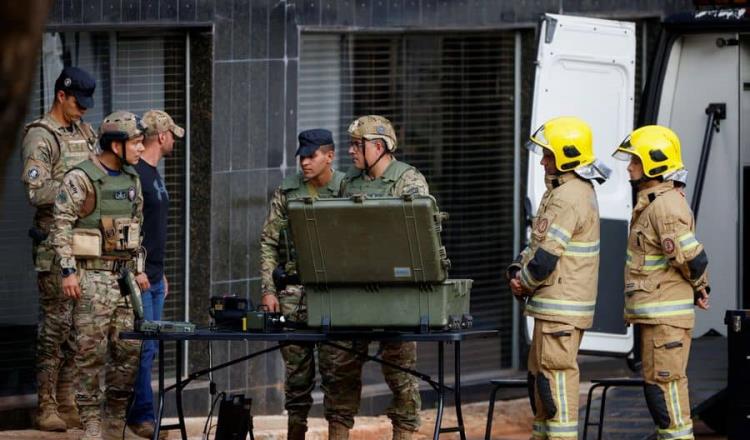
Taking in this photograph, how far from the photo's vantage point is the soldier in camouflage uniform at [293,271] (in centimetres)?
767

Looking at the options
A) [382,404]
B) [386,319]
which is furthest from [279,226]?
[382,404]

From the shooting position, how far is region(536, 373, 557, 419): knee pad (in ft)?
23.2

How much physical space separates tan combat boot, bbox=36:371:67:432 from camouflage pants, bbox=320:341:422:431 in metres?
1.51

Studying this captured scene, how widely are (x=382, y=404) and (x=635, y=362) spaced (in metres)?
1.74

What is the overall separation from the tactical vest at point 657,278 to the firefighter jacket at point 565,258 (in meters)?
0.28

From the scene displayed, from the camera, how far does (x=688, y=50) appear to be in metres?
8.89

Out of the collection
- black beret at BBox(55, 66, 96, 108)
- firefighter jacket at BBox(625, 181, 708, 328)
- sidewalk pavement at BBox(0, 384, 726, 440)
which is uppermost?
black beret at BBox(55, 66, 96, 108)

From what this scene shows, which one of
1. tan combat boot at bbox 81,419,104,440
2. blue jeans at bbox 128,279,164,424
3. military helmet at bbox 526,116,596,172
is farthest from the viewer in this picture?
blue jeans at bbox 128,279,164,424

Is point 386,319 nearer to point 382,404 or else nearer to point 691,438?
point 691,438

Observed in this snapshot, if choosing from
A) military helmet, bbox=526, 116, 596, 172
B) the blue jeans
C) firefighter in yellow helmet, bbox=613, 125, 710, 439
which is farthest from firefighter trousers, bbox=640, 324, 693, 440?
the blue jeans

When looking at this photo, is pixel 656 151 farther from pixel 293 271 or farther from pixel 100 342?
pixel 100 342

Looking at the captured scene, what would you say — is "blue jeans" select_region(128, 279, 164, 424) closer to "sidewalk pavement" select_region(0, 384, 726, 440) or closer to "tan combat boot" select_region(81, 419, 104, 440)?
"sidewalk pavement" select_region(0, 384, 726, 440)

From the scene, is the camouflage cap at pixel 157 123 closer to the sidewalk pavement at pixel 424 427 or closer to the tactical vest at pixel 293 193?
the tactical vest at pixel 293 193

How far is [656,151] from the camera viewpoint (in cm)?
730
